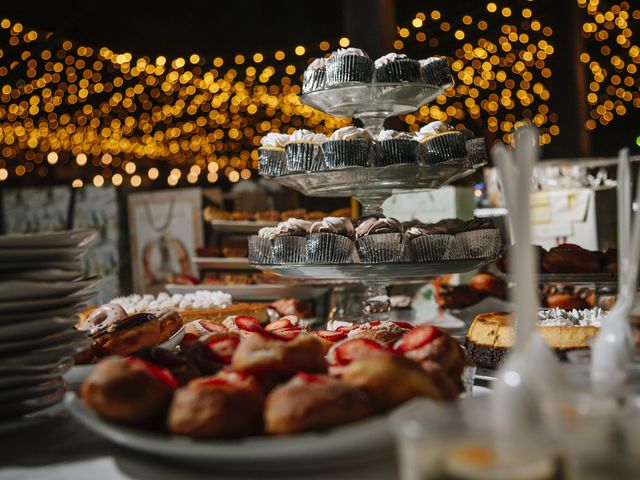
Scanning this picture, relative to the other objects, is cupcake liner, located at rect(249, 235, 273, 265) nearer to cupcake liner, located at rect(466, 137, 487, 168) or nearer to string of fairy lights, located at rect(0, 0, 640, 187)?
cupcake liner, located at rect(466, 137, 487, 168)

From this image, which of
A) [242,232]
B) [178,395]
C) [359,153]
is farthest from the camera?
[242,232]

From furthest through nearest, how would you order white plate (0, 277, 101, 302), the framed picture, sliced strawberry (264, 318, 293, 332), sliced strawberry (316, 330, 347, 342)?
the framed picture < sliced strawberry (264, 318, 293, 332) < sliced strawberry (316, 330, 347, 342) < white plate (0, 277, 101, 302)

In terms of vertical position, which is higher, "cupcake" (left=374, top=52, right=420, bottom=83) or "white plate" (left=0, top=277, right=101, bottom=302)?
"cupcake" (left=374, top=52, right=420, bottom=83)

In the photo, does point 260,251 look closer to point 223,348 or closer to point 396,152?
point 396,152

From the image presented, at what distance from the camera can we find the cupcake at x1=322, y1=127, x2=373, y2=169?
63.0 inches

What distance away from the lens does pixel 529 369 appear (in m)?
0.63

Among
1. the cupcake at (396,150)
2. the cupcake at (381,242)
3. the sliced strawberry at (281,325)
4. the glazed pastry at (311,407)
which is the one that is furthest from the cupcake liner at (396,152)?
the glazed pastry at (311,407)

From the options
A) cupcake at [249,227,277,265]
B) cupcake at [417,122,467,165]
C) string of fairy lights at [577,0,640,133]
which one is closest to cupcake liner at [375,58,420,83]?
cupcake at [417,122,467,165]

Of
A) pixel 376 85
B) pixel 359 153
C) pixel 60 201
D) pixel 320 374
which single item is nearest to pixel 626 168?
pixel 320 374

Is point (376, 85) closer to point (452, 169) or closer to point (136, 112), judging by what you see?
point (452, 169)

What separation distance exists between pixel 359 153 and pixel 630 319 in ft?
2.85

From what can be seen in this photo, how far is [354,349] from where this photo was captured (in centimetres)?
94

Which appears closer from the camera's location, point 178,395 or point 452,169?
point 178,395

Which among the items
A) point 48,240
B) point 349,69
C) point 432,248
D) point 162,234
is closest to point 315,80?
point 349,69
